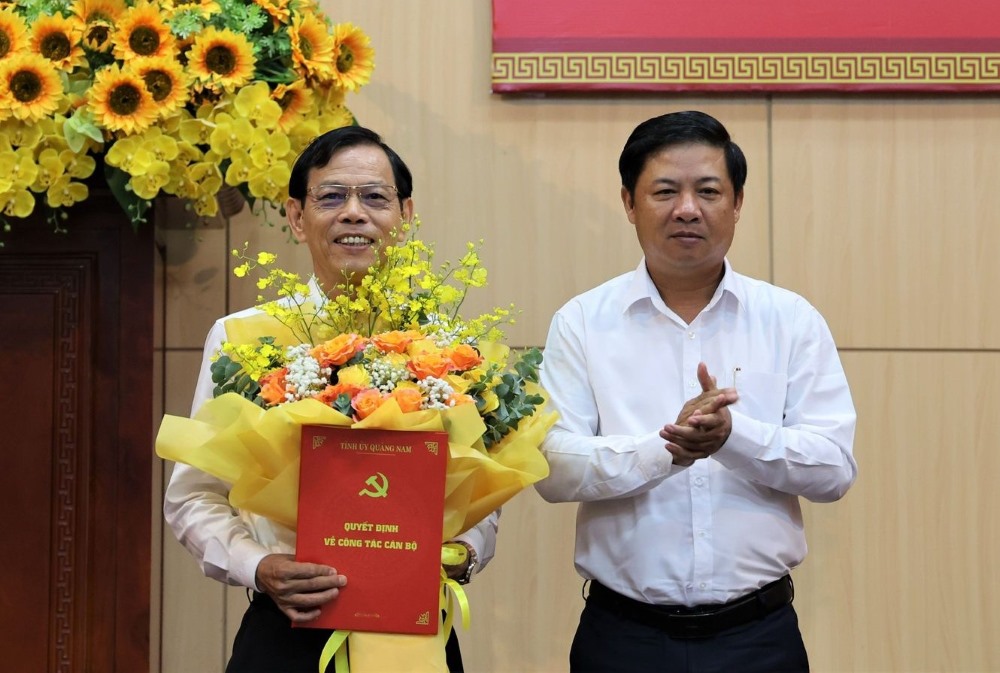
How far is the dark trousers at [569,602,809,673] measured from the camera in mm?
1983

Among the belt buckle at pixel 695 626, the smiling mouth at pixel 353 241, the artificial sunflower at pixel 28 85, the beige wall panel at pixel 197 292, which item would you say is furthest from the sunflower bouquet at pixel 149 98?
the belt buckle at pixel 695 626

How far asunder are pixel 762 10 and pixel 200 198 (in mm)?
1494

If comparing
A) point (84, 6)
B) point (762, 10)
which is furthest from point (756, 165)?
point (84, 6)

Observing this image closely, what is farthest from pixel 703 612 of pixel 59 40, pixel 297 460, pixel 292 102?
pixel 59 40

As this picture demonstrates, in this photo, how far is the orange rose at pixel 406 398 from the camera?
1588 mm

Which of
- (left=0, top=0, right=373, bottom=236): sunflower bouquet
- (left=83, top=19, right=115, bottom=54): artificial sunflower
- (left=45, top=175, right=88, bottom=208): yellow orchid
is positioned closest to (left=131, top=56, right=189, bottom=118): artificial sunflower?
(left=0, top=0, right=373, bottom=236): sunflower bouquet

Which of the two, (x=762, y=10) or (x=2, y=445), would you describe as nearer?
(x=2, y=445)

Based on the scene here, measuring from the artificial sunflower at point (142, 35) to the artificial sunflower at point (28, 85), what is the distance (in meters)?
0.14

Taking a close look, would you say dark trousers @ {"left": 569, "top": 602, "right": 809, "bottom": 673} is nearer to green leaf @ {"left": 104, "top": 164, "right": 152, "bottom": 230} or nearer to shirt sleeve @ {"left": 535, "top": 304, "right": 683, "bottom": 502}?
shirt sleeve @ {"left": 535, "top": 304, "right": 683, "bottom": 502}

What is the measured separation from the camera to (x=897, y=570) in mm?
2861

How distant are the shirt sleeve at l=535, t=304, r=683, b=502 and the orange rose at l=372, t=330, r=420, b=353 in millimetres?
439

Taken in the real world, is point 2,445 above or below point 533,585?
above

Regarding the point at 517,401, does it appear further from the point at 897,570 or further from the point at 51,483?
the point at 897,570

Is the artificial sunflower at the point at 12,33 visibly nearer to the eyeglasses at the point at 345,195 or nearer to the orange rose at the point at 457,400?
the eyeglasses at the point at 345,195
